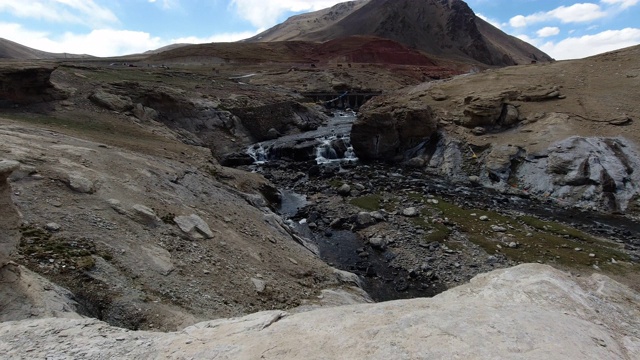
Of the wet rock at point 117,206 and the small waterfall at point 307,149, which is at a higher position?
the wet rock at point 117,206

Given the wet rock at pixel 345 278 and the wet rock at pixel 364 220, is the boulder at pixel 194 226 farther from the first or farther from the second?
the wet rock at pixel 364 220

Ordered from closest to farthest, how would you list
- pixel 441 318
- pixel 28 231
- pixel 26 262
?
1. pixel 441 318
2. pixel 26 262
3. pixel 28 231

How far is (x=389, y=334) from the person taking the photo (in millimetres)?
6707

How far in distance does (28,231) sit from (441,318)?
41.1ft

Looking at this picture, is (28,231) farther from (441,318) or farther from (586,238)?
(586,238)

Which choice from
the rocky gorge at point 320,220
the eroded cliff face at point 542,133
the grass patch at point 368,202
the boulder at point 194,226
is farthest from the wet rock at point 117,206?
the eroded cliff face at point 542,133

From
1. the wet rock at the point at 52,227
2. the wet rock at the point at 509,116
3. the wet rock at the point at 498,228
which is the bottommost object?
the wet rock at the point at 498,228

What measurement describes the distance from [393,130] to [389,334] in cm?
4000

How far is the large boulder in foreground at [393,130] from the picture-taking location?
44312mm

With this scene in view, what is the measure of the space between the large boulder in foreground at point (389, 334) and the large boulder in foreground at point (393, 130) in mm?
37142

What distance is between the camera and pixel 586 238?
1017 inches

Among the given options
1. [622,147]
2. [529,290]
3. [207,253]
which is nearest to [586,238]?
[622,147]

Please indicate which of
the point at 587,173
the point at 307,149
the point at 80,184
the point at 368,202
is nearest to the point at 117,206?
the point at 80,184

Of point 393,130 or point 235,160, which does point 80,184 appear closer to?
point 235,160
